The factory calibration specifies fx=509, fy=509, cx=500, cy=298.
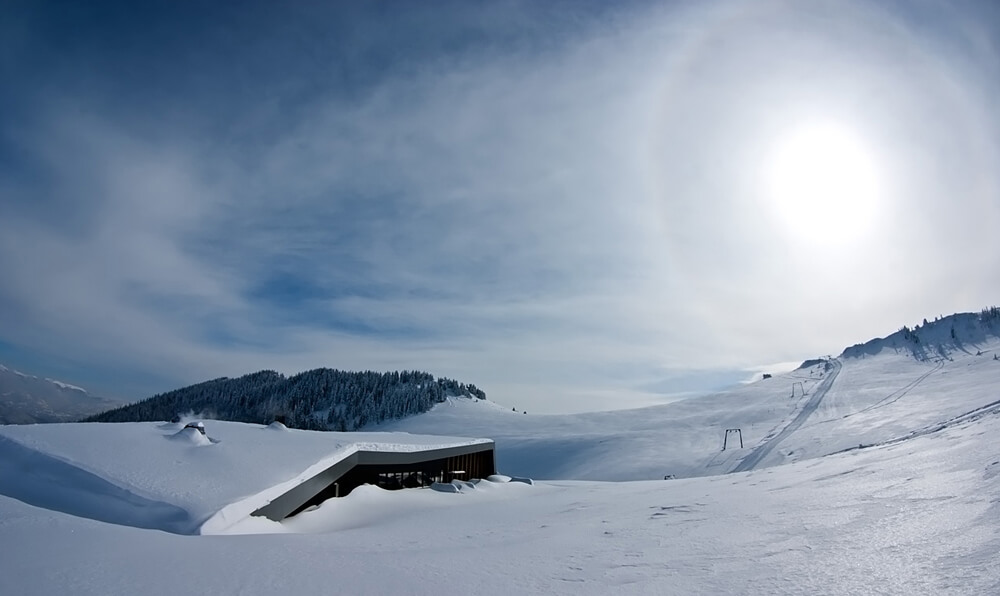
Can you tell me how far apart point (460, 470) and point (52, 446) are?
22.2m

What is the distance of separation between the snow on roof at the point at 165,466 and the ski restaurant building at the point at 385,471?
0.48m

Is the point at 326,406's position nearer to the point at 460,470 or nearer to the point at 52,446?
the point at 460,470

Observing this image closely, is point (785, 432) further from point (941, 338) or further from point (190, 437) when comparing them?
point (941, 338)

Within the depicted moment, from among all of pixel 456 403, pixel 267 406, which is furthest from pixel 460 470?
pixel 267 406

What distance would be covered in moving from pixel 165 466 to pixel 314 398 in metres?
133

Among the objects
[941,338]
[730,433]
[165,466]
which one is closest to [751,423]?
[730,433]

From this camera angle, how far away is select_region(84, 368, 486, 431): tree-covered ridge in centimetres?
11794

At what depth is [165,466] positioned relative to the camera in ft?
41.6

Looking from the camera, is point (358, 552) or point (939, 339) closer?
point (358, 552)

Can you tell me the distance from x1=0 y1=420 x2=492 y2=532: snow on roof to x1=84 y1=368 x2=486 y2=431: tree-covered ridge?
100 meters

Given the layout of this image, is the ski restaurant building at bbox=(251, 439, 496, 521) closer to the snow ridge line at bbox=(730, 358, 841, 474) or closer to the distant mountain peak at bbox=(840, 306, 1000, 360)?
the snow ridge line at bbox=(730, 358, 841, 474)

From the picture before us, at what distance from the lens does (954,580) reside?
415 centimetres

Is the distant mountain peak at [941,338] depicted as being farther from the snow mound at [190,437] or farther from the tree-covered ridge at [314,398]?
the snow mound at [190,437]

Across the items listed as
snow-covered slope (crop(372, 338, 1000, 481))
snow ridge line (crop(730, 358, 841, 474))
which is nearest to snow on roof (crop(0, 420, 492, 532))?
snow ridge line (crop(730, 358, 841, 474))
